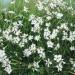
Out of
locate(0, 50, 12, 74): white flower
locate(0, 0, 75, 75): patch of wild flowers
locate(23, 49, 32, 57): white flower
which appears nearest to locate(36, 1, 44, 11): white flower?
locate(0, 0, 75, 75): patch of wild flowers

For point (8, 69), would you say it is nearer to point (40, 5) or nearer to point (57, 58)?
point (57, 58)

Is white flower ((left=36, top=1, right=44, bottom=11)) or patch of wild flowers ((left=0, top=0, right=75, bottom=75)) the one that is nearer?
patch of wild flowers ((left=0, top=0, right=75, bottom=75))

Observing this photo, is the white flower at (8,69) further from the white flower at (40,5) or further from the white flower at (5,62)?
the white flower at (40,5)

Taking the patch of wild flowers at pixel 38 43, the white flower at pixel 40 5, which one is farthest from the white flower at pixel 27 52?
the white flower at pixel 40 5

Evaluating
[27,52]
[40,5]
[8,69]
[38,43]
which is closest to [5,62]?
[8,69]

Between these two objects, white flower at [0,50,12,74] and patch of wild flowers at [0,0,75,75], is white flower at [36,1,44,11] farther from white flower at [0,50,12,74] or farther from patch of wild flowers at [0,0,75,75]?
white flower at [0,50,12,74]

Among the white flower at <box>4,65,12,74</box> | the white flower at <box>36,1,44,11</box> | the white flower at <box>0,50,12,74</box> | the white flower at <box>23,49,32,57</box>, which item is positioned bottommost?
the white flower at <box>4,65,12,74</box>

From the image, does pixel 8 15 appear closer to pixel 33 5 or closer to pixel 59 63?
pixel 33 5

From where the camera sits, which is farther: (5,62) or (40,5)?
(40,5)
